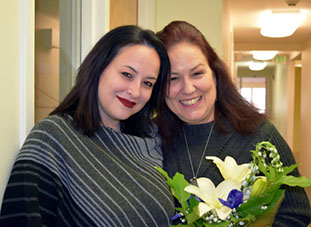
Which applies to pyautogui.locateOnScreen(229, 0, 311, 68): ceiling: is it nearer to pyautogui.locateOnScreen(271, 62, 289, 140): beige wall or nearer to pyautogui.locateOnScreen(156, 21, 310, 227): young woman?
pyautogui.locateOnScreen(271, 62, 289, 140): beige wall

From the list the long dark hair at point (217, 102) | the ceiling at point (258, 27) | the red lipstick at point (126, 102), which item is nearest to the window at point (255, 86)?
the ceiling at point (258, 27)

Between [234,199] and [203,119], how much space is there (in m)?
0.75

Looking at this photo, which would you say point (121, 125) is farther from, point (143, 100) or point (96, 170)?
point (96, 170)

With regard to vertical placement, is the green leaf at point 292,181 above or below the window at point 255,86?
below

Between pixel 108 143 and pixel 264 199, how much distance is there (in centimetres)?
56

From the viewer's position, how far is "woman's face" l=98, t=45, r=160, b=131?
128 cm

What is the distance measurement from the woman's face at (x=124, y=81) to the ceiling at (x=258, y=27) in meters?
3.66

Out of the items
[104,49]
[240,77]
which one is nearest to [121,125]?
[104,49]

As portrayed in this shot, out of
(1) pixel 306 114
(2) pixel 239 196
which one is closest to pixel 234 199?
(2) pixel 239 196

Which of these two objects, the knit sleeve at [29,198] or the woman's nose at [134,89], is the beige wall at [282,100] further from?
the knit sleeve at [29,198]

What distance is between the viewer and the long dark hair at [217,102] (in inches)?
63.6

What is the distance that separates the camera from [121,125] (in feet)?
5.05

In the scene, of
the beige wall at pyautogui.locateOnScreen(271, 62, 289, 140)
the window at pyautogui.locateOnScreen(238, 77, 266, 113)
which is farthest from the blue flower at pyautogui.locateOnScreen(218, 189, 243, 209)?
the window at pyautogui.locateOnScreen(238, 77, 266, 113)

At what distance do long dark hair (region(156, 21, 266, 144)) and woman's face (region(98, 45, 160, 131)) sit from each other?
0.27 metres
